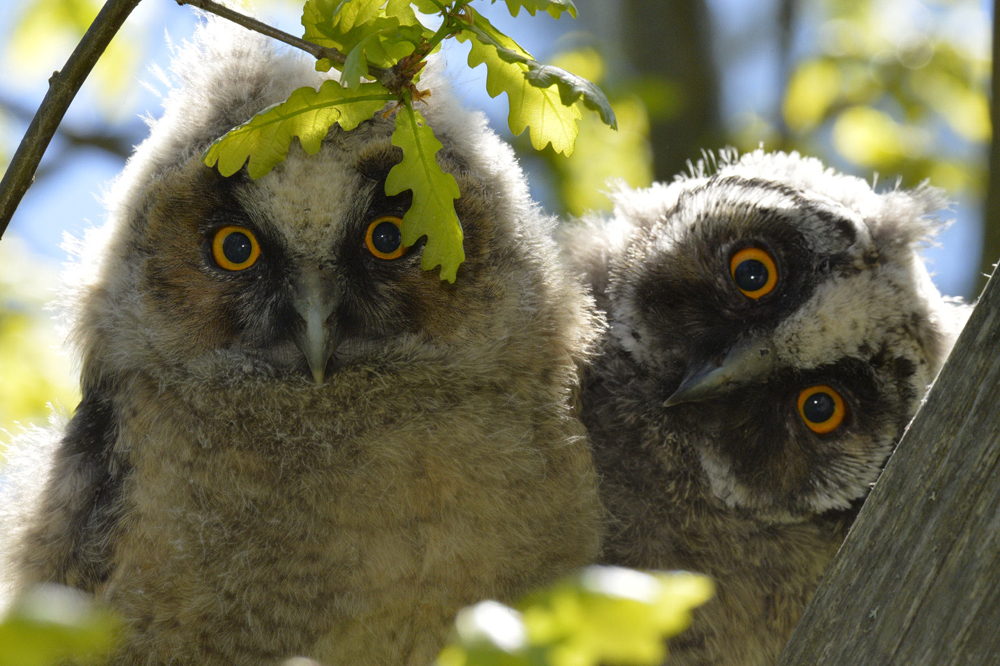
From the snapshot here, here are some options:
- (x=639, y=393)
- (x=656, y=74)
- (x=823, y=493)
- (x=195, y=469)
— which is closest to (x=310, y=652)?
(x=195, y=469)

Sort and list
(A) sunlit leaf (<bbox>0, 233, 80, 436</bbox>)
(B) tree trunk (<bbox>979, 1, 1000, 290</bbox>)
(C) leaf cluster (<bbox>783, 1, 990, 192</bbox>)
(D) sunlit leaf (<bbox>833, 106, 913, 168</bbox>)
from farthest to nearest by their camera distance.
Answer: (D) sunlit leaf (<bbox>833, 106, 913, 168</bbox>) < (C) leaf cluster (<bbox>783, 1, 990, 192</bbox>) < (A) sunlit leaf (<bbox>0, 233, 80, 436</bbox>) < (B) tree trunk (<bbox>979, 1, 1000, 290</bbox>)

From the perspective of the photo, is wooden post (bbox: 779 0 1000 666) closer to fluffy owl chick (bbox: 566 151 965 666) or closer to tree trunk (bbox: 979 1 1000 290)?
fluffy owl chick (bbox: 566 151 965 666)

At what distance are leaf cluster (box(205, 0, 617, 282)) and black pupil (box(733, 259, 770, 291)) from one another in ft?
2.89

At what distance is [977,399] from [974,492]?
0.12 m

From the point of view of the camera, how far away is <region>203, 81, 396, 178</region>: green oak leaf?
1.49 m

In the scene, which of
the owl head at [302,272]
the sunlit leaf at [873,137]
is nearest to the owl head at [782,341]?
the owl head at [302,272]

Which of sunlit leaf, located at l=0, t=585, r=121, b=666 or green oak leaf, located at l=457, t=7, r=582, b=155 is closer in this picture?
sunlit leaf, located at l=0, t=585, r=121, b=666

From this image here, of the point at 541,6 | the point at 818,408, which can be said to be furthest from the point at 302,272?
the point at 818,408

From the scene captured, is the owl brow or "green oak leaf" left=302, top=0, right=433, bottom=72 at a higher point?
"green oak leaf" left=302, top=0, right=433, bottom=72

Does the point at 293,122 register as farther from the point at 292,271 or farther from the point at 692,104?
the point at 692,104

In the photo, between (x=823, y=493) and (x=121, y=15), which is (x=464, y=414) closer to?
(x=823, y=493)

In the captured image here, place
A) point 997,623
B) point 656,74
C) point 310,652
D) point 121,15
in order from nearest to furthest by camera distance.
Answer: point 997,623
point 121,15
point 310,652
point 656,74

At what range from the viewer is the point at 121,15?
1.31 meters

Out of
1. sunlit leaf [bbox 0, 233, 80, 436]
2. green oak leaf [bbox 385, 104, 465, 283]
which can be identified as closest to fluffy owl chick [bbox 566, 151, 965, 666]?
green oak leaf [bbox 385, 104, 465, 283]
